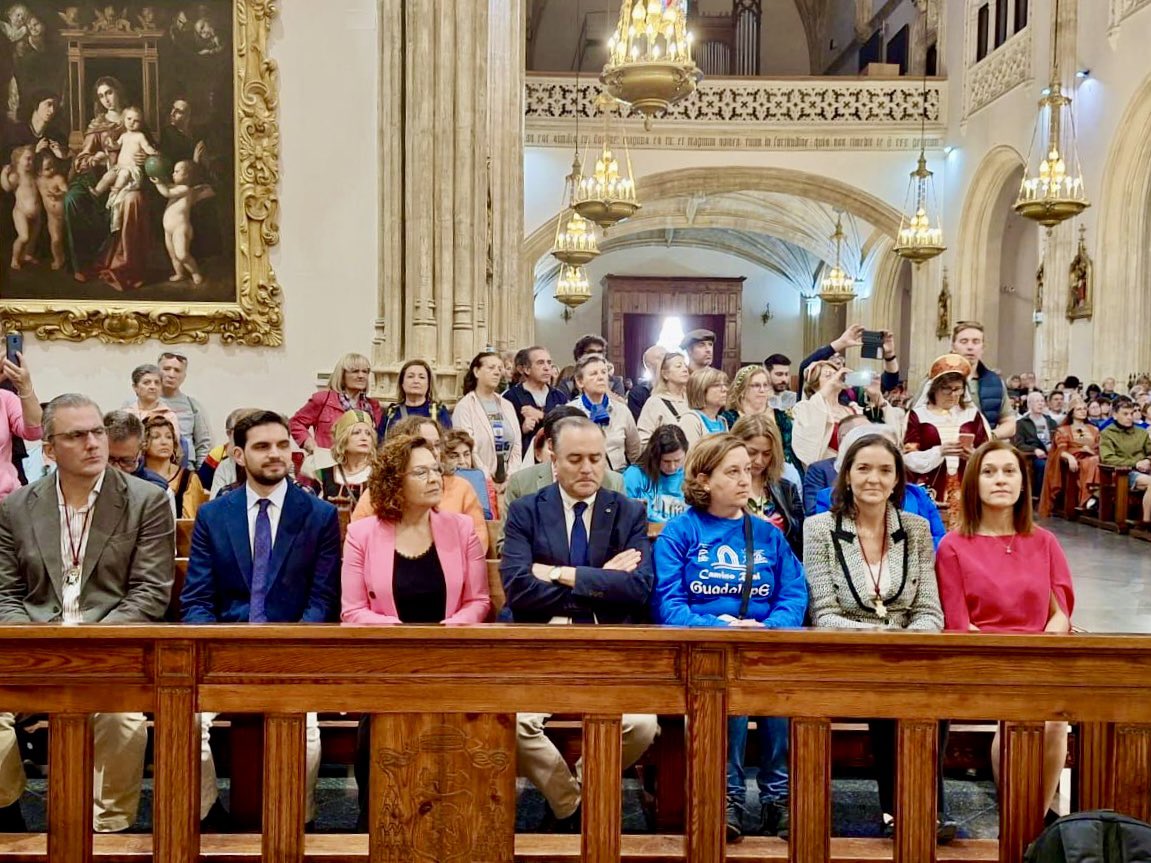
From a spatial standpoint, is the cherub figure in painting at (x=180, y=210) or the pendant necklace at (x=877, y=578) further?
the cherub figure in painting at (x=180, y=210)

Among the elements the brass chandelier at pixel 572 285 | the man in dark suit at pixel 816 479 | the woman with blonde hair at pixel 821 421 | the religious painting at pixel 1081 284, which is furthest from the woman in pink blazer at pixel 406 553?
the brass chandelier at pixel 572 285

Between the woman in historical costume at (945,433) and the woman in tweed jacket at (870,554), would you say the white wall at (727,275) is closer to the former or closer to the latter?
the woman in historical costume at (945,433)

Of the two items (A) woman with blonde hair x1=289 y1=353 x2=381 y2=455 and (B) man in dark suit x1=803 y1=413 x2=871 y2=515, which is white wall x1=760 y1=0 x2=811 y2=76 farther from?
(B) man in dark suit x1=803 y1=413 x2=871 y2=515

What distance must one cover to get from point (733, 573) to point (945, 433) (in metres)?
2.33

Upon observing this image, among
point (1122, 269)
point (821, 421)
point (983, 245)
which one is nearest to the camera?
point (821, 421)

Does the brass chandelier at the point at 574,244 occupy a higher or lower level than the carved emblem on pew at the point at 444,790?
higher

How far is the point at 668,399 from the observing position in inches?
228

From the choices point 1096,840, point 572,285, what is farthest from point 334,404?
point 572,285

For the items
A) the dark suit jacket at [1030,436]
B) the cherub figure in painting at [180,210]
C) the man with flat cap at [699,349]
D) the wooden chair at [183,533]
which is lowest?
the wooden chair at [183,533]

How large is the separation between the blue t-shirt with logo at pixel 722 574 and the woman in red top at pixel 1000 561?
1.48ft

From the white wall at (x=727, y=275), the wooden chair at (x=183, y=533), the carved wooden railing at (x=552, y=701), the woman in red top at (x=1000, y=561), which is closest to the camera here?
the carved wooden railing at (x=552, y=701)

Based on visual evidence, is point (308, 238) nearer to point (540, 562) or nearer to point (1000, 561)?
point (540, 562)

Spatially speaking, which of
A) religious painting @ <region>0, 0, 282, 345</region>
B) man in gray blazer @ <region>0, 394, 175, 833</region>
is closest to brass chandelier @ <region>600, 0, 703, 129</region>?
religious painting @ <region>0, 0, 282, 345</region>

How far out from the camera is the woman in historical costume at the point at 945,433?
516 centimetres
